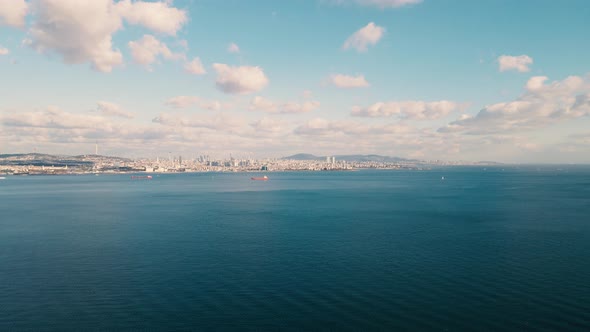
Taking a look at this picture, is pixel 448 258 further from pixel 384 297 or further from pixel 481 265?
pixel 384 297

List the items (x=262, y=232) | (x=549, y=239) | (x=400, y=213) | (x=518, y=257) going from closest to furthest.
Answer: (x=518, y=257) < (x=549, y=239) < (x=262, y=232) < (x=400, y=213)

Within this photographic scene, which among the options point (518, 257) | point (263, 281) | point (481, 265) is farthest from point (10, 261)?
point (518, 257)

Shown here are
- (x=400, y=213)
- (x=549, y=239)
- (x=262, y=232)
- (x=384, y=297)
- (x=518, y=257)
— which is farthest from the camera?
(x=400, y=213)

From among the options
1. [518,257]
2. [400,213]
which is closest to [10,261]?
[518,257]

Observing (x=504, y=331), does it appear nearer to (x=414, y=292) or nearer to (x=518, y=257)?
(x=414, y=292)

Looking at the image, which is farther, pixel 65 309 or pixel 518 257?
pixel 518 257

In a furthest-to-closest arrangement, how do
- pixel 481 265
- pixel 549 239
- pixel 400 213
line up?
pixel 400 213 < pixel 549 239 < pixel 481 265

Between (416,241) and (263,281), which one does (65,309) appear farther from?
(416,241)

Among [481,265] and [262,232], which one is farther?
[262,232]

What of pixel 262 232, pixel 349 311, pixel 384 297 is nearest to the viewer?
pixel 349 311
